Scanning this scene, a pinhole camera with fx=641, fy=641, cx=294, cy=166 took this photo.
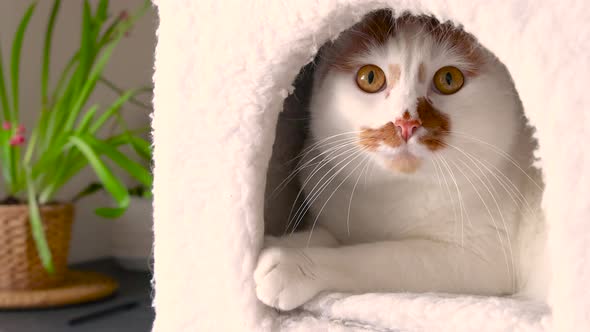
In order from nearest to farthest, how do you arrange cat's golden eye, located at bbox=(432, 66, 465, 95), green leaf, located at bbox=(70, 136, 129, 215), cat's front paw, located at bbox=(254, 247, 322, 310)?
1. cat's front paw, located at bbox=(254, 247, 322, 310)
2. cat's golden eye, located at bbox=(432, 66, 465, 95)
3. green leaf, located at bbox=(70, 136, 129, 215)

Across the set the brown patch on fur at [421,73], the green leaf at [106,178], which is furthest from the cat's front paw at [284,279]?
the green leaf at [106,178]

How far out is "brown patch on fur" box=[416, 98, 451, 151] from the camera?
30.6 inches

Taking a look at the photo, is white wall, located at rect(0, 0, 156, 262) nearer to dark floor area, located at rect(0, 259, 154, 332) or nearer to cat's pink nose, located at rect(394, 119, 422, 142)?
dark floor area, located at rect(0, 259, 154, 332)

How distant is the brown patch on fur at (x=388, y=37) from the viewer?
864 mm

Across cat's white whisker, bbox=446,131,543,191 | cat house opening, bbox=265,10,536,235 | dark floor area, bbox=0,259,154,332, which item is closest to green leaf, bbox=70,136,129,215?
dark floor area, bbox=0,259,154,332

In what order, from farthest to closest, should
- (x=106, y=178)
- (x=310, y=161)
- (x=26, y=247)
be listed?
(x=26, y=247), (x=106, y=178), (x=310, y=161)

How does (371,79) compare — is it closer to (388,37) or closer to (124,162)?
(388,37)

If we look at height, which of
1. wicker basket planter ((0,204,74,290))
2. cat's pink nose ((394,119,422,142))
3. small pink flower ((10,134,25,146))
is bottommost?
wicker basket planter ((0,204,74,290))

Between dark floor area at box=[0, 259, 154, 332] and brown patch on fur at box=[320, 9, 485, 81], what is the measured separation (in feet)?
2.63

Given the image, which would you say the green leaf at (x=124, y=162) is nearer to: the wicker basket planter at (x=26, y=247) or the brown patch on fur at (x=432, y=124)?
the wicker basket planter at (x=26, y=247)

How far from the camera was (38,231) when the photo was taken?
4.73 ft

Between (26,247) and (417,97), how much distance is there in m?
1.08


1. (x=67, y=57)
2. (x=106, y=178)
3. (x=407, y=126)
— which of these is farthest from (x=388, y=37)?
(x=67, y=57)

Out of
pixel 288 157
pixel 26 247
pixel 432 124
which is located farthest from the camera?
pixel 26 247
